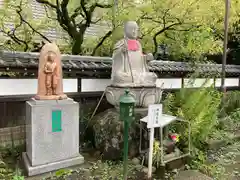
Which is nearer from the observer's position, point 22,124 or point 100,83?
point 22,124

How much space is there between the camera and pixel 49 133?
4672mm

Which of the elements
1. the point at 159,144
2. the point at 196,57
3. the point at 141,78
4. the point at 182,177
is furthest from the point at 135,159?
the point at 196,57

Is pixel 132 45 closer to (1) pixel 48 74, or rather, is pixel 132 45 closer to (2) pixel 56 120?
(1) pixel 48 74

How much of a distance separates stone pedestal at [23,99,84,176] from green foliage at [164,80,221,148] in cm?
264

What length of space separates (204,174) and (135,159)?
4.89 feet

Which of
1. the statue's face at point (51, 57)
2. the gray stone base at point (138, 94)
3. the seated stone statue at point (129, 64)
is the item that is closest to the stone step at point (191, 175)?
the gray stone base at point (138, 94)

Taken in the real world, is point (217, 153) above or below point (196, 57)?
below

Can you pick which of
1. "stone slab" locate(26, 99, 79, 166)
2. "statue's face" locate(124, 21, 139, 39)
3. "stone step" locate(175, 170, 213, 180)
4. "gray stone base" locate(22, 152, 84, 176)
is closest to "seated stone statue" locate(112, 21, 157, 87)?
"statue's face" locate(124, 21, 139, 39)

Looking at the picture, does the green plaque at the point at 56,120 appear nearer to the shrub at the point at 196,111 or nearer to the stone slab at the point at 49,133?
the stone slab at the point at 49,133

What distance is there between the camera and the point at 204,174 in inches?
200

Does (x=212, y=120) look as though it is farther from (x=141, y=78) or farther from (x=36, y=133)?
(x=36, y=133)

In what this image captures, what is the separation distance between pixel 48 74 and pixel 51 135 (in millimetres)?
1202

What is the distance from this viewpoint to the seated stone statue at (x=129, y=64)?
5.86 meters

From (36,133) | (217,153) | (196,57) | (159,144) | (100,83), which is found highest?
(196,57)
